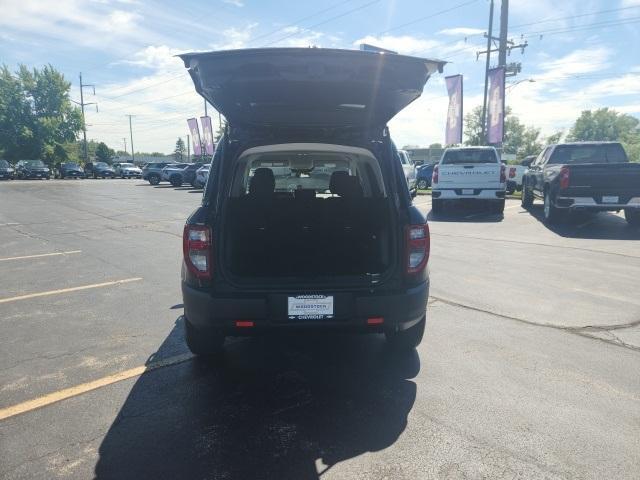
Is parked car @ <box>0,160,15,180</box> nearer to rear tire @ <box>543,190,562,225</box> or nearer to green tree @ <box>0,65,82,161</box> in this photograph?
green tree @ <box>0,65,82,161</box>

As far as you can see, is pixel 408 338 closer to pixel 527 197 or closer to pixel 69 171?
pixel 527 197

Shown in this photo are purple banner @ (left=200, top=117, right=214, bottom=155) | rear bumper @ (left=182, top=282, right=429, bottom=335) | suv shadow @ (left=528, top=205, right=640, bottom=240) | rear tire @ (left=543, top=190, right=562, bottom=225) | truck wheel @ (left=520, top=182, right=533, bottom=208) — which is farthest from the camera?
purple banner @ (left=200, top=117, right=214, bottom=155)

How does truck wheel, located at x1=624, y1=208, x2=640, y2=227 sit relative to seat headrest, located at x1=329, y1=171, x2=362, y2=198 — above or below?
below

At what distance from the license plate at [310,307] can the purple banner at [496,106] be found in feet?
73.1

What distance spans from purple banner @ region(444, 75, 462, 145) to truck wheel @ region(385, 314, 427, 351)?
73.8ft

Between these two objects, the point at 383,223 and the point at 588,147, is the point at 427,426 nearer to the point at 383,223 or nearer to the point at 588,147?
the point at 383,223

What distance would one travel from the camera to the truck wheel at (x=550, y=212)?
1088 cm

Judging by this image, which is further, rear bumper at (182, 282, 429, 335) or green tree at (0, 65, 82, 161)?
green tree at (0, 65, 82, 161)

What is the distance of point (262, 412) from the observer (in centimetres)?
283

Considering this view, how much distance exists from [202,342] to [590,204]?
9702 mm

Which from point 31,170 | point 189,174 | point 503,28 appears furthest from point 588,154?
point 31,170

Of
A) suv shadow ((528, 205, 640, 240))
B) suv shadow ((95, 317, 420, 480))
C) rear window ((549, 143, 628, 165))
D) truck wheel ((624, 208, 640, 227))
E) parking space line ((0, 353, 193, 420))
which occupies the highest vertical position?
rear window ((549, 143, 628, 165))

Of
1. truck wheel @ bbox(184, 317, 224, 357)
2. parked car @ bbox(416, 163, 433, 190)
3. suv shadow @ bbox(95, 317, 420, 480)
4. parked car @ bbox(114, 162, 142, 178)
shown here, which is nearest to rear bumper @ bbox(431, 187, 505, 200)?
suv shadow @ bbox(95, 317, 420, 480)

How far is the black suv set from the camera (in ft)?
9.71
